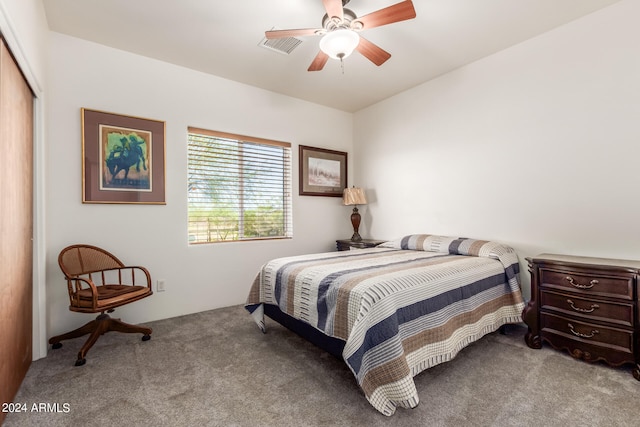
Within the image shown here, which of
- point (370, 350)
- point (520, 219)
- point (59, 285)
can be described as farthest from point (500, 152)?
point (59, 285)

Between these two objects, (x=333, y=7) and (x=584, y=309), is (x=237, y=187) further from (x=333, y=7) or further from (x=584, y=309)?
(x=584, y=309)

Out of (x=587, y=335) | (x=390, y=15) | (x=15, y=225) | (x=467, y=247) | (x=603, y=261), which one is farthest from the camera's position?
(x=467, y=247)

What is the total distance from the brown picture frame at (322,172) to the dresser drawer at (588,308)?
110 inches

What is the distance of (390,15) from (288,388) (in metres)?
2.45

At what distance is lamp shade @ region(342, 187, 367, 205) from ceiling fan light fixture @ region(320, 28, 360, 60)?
2.27 m

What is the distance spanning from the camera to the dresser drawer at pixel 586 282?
6.34 feet

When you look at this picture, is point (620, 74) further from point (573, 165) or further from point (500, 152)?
point (500, 152)

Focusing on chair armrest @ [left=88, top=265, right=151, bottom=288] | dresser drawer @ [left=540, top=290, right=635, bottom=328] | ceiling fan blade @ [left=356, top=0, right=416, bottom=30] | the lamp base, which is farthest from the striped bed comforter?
ceiling fan blade @ [left=356, top=0, right=416, bottom=30]

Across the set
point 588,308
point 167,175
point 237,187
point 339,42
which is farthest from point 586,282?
point 167,175

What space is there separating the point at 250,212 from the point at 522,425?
3.10 m

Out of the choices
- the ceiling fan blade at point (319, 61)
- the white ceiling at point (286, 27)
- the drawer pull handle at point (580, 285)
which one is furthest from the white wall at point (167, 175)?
the drawer pull handle at point (580, 285)

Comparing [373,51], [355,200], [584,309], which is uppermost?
[373,51]

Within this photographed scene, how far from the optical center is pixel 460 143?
3.29 metres

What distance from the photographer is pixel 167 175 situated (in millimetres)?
3057
